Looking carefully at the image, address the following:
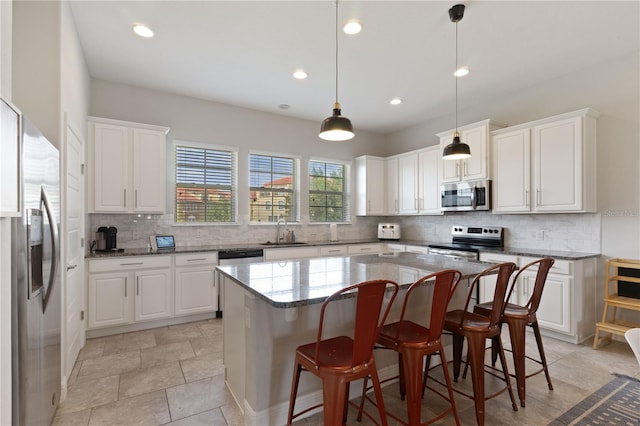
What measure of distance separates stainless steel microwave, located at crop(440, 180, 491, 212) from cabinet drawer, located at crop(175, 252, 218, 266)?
11.2ft

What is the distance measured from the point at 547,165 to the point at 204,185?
448 cm

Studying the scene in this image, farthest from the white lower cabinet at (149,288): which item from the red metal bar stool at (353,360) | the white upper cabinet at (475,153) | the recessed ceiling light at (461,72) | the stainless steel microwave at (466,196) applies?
the recessed ceiling light at (461,72)

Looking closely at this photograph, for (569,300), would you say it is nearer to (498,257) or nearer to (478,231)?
(498,257)

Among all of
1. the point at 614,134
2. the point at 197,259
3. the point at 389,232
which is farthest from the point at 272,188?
the point at 614,134

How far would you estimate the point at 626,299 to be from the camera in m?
3.27

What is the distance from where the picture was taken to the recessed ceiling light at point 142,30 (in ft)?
9.52

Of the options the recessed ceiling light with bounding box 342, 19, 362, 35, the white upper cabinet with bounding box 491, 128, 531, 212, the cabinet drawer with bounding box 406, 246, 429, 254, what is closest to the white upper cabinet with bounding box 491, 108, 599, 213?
the white upper cabinet with bounding box 491, 128, 531, 212

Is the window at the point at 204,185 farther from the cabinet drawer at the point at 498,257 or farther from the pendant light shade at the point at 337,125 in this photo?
the cabinet drawer at the point at 498,257

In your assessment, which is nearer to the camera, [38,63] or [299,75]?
[38,63]

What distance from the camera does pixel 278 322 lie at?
205cm

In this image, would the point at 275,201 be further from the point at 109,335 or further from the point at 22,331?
the point at 22,331

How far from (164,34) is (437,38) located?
8.45ft

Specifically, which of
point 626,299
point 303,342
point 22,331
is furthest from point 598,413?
point 22,331

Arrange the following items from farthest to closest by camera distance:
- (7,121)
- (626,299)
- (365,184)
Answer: (365,184) < (626,299) < (7,121)
